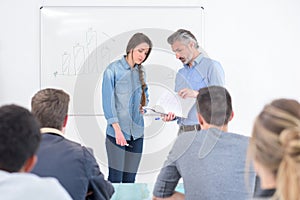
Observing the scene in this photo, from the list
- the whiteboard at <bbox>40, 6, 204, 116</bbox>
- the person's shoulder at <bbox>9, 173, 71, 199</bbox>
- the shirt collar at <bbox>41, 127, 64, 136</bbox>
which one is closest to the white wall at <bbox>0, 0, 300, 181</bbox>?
the whiteboard at <bbox>40, 6, 204, 116</bbox>

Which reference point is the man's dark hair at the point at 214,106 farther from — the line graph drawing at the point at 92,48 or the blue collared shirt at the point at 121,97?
the line graph drawing at the point at 92,48

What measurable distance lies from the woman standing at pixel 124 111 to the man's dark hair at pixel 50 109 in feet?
3.47

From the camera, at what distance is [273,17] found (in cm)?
361

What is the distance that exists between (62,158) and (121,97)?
1.36 meters

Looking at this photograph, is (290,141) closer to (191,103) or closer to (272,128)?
(272,128)

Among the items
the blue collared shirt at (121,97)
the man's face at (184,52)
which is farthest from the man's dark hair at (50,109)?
the man's face at (184,52)

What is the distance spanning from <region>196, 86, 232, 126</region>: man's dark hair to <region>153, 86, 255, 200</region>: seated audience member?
0.06 m

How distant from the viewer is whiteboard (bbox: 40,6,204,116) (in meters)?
3.53

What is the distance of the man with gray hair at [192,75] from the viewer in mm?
2802

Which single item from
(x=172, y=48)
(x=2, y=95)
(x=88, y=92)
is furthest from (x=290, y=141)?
(x=2, y=95)

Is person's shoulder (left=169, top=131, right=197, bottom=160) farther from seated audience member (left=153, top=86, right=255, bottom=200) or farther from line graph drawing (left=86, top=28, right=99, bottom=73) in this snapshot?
line graph drawing (left=86, top=28, right=99, bottom=73)

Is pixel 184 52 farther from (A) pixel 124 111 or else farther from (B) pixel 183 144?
(B) pixel 183 144

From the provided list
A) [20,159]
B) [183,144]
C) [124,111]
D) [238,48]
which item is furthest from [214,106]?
[238,48]

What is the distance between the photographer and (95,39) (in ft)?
11.6
